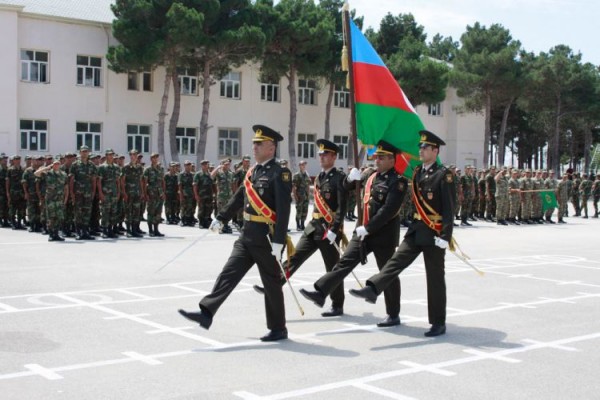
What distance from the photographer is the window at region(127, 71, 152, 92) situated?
4100 centimetres

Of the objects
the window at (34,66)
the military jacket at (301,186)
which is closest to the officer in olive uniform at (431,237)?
the military jacket at (301,186)

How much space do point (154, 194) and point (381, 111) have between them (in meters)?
9.82

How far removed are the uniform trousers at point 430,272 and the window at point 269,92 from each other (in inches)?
1540

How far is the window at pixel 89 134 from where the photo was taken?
3947 centimetres

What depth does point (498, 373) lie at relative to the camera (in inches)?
243

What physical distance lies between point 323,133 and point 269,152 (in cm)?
4200

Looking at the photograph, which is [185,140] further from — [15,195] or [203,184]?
[15,195]

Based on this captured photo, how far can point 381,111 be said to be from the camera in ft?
30.0

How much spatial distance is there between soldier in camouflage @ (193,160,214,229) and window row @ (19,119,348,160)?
16.5 meters

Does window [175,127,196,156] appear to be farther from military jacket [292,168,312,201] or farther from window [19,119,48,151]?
military jacket [292,168,312,201]

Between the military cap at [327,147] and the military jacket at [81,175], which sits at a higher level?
the military cap at [327,147]

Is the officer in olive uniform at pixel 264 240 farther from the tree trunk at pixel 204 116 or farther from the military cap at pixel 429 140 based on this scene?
the tree trunk at pixel 204 116

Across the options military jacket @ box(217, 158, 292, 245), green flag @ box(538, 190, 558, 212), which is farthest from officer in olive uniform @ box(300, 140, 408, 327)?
green flag @ box(538, 190, 558, 212)

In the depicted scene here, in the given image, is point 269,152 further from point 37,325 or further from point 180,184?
point 180,184
